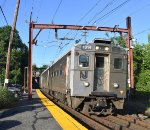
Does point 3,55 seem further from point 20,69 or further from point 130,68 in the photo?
point 130,68

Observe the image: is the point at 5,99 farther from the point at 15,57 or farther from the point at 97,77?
the point at 15,57

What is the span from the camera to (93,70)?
1861cm

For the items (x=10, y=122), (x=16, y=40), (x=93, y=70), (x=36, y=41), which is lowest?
(x=10, y=122)

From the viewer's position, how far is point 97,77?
1881 centimetres

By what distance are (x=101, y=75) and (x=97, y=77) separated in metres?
0.25

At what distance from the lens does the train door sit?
18.8 meters

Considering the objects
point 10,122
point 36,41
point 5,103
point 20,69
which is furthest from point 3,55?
point 10,122

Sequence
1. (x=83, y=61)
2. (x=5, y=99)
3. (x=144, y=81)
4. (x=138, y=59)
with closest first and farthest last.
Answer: (x=83, y=61)
(x=5, y=99)
(x=144, y=81)
(x=138, y=59)

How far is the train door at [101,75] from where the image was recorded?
739 inches

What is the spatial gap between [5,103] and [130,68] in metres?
14.3

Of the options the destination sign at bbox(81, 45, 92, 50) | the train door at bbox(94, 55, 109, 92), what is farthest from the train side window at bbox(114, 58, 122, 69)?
the destination sign at bbox(81, 45, 92, 50)

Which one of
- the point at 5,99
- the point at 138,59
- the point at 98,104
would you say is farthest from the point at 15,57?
the point at 98,104

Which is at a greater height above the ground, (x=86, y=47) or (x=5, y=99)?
(x=86, y=47)

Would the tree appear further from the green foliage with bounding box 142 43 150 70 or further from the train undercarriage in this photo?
the train undercarriage
